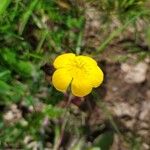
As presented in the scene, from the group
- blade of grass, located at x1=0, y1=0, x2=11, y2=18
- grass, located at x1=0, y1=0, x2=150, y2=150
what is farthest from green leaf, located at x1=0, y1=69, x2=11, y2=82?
blade of grass, located at x1=0, y1=0, x2=11, y2=18

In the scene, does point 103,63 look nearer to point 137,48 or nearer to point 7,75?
point 137,48

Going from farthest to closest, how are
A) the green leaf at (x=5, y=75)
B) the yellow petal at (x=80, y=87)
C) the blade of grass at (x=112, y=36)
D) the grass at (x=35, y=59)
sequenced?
the blade of grass at (x=112, y=36), the grass at (x=35, y=59), the green leaf at (x=5, y=75), the yellow petal at (x=80, y=87)

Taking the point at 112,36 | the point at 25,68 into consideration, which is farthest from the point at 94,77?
the point at 112,36

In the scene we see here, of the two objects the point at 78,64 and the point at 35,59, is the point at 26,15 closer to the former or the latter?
the point at 35,59

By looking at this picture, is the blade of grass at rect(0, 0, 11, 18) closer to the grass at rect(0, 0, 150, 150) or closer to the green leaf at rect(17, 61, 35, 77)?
the grass at rect(0, 0, 150, 150)

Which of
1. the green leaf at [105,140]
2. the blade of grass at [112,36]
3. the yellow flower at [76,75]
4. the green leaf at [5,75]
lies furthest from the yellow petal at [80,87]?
the blade of grass at [112,36]

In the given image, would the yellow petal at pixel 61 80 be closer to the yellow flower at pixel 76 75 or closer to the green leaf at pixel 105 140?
the yellow flower at pixel 76 75
